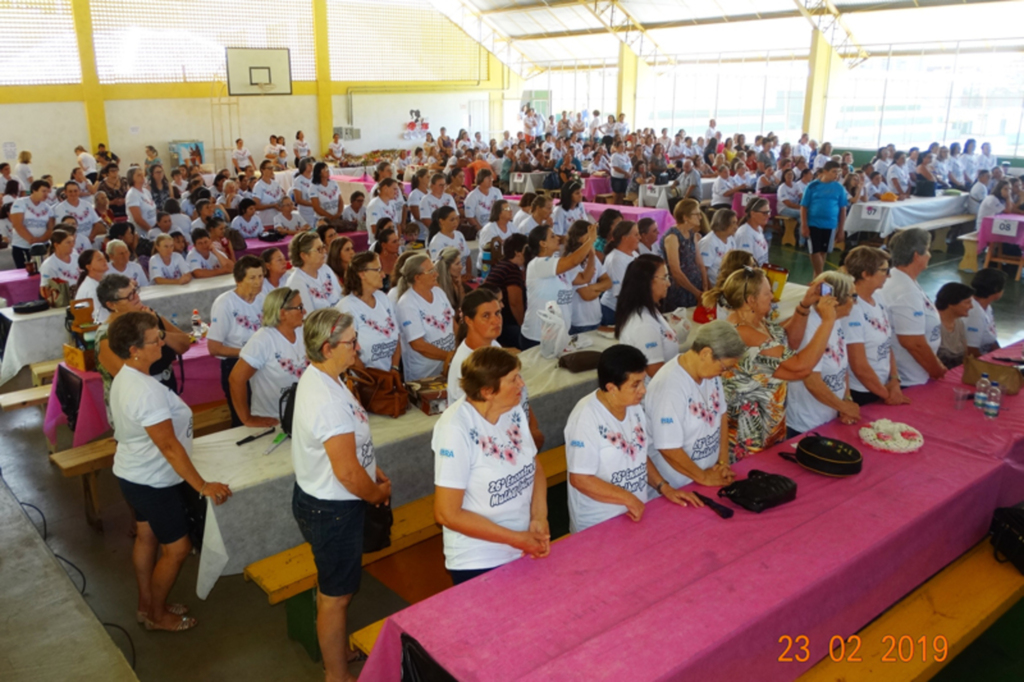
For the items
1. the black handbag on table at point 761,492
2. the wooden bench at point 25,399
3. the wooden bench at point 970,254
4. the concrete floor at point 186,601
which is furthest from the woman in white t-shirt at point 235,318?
the wooden bench at point 970,254

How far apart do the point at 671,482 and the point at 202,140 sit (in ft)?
65.6

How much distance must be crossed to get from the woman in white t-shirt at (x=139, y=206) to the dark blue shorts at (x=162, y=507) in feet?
Result: 19.8

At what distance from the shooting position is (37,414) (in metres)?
5.75

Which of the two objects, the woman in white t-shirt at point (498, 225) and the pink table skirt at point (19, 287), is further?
the pink table skirt at point (19, 287)

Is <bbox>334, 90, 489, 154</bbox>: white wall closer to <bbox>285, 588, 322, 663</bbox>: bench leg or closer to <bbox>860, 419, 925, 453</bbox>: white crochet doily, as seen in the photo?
<bbox>285, 588, 322, 663</bbox>: bench leg

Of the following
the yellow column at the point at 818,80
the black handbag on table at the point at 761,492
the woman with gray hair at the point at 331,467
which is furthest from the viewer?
the yellow column at the point at 818,80

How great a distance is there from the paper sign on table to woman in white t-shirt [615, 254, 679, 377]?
8211 mm

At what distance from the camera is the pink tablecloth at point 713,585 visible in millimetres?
2068

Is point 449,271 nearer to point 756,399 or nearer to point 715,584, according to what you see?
point 756,399

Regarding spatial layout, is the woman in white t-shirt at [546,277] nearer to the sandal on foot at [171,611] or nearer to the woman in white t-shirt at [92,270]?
the sandal on foot at [171,611]

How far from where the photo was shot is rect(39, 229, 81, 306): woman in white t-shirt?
605cm

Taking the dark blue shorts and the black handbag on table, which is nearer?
the black handbag on table

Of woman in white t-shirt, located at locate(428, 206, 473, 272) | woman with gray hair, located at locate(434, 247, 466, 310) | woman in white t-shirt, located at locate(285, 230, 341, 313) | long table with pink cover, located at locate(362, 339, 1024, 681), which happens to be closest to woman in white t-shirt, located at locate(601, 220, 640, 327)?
woman with gray hair, located at locate(434, 247, 466, 310)

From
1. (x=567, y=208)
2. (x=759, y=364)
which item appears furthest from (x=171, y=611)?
(x=567, y=208)
